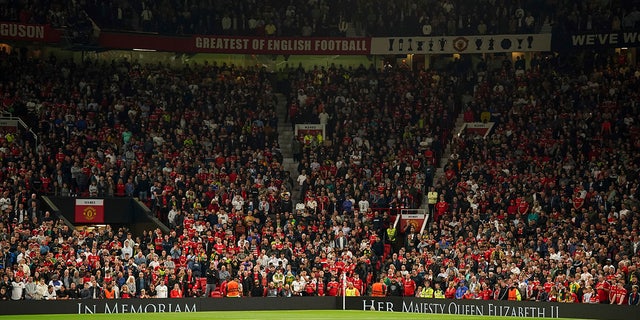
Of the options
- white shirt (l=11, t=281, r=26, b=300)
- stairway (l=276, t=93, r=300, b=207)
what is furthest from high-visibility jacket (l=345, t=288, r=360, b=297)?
white shirt (l=11, t=281, r=26, b=300)

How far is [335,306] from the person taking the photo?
3950 centimetres

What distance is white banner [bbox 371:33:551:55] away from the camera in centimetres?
5400

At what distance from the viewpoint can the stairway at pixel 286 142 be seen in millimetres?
49281

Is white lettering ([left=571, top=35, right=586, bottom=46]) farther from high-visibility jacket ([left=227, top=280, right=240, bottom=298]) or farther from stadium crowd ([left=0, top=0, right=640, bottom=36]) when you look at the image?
high-visibility jacket ([left=227, top=280, right=240, bottom=298])

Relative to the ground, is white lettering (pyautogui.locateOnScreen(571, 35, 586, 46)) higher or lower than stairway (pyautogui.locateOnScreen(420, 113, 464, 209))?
higher

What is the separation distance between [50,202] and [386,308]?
45.1 ft

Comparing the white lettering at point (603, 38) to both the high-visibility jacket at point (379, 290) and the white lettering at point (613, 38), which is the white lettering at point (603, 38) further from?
the high-visibility jacket at point (379, 290)

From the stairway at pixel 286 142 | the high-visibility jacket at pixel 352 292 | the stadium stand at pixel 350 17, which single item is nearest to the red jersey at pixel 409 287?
the high-visibility jacket at pixel 352 292

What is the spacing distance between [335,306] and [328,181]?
888 cm

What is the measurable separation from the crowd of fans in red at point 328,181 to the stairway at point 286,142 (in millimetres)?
778

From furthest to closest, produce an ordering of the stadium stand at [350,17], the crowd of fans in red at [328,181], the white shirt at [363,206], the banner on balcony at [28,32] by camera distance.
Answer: the stadium stand at [350,17], the banner on balcony at [28,32], the white shirt at [363,206], the crowd of fans in red at [328,181]

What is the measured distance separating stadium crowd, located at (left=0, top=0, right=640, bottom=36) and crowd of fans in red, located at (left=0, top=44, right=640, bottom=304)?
6.55 ft

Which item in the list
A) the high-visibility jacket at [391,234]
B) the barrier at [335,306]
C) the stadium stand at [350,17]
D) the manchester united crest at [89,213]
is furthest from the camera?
the stadium stand at [350,17]

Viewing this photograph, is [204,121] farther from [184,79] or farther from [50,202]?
[50,202]
